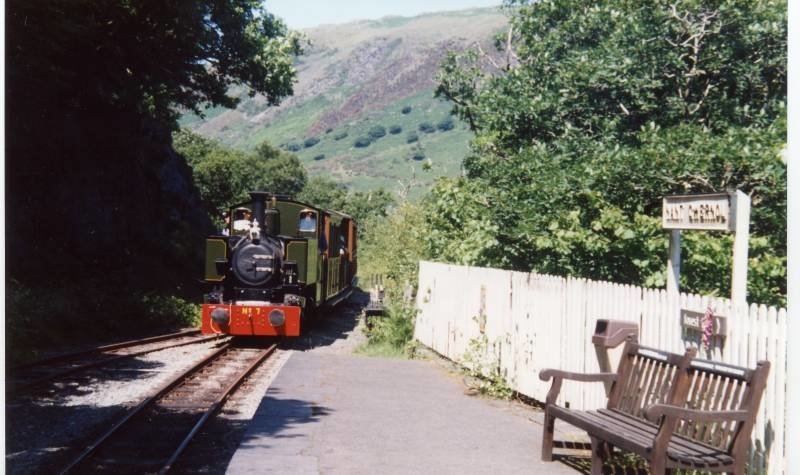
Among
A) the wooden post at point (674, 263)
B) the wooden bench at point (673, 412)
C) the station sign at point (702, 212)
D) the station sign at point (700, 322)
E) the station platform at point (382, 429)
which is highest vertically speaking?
the station sign at point (702, 212)

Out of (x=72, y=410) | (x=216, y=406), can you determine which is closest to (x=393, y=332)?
(x=216, y=406)

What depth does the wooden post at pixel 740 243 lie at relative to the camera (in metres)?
6.14

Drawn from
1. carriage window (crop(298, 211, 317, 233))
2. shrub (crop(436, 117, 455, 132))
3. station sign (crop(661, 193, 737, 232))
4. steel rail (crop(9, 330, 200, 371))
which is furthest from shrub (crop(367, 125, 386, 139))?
station sign (crop(661, 193, 737, 232))

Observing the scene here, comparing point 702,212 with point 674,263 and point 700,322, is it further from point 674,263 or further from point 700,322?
point 700,322

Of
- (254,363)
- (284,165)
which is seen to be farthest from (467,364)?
(284,165)

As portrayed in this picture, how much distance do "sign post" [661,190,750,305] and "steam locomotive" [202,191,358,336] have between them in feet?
30.9

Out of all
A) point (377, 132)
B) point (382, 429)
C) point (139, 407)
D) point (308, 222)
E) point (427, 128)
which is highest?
point (377, 132)

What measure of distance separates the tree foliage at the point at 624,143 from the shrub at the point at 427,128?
106138 mm

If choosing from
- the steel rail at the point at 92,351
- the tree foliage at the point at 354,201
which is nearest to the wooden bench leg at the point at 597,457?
the steel rail at the point at 92,351

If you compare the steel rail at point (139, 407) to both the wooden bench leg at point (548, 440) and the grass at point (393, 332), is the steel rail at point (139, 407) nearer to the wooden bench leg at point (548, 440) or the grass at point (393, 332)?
the grass at point (393, 332)

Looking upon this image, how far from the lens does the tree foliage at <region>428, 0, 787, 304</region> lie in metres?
10.2

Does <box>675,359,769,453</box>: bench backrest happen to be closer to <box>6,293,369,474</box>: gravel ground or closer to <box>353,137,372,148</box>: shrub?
<box>6,293,369,474</box>: gravel ground

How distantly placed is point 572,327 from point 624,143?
561 cm

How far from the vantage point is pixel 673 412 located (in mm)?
4879
